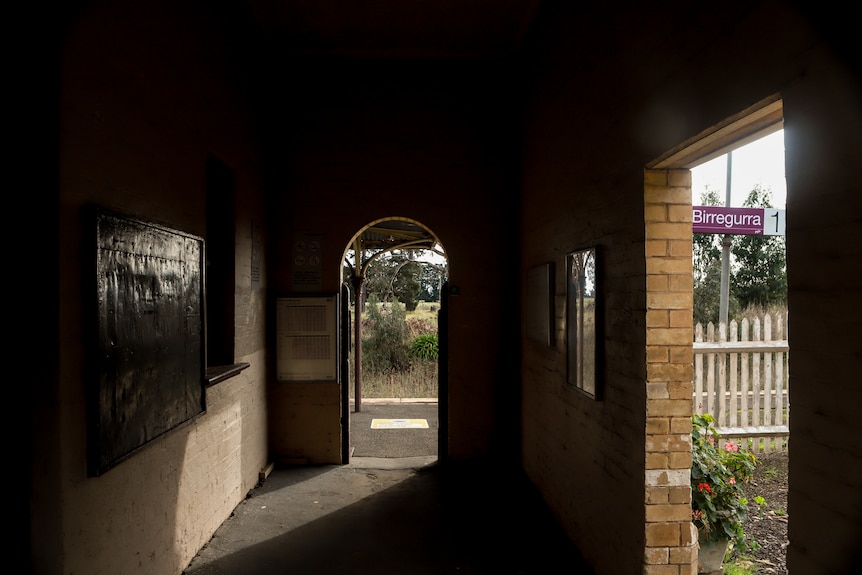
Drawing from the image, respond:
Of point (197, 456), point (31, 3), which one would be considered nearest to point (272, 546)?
point (197, 456)

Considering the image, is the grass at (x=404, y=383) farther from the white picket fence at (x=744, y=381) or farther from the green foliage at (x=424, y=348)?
the white picket fence at (x=744, y=381)

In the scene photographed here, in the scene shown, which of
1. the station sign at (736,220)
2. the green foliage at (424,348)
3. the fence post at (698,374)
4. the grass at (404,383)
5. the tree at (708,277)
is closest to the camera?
the station sign at (736,220)

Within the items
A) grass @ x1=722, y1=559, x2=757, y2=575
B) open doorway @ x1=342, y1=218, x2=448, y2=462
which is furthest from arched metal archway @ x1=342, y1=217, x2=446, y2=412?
grass @ x1=722, y1=559, x2=757, y2=575

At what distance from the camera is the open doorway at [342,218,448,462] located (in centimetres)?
609

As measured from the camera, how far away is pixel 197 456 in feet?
11.9

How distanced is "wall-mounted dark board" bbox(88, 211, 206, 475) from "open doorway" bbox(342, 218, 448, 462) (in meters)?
2.49

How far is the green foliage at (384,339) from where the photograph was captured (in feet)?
41.4

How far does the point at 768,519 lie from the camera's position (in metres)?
3.99

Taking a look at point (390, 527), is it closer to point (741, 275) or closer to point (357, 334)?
point (357, 334)

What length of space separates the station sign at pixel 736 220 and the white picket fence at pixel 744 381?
34.3 inches

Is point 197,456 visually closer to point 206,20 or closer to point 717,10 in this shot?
point 206,20

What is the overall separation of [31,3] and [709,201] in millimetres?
11839

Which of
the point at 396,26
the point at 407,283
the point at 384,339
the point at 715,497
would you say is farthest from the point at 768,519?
the point at 407,283

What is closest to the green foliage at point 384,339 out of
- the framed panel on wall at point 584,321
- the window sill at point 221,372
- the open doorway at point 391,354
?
the open doorway at point 391,354
